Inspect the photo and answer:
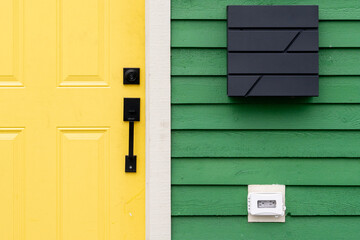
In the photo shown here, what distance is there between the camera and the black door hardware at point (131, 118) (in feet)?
7.00

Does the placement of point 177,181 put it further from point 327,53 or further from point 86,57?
point 327,53

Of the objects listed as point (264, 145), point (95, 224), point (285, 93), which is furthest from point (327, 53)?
point (95, 224)

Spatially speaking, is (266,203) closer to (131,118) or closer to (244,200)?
(244,200)

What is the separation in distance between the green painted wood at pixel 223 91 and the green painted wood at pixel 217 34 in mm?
169

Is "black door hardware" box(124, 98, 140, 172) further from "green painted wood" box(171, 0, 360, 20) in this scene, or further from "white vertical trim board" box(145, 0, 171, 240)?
"green painted wood" box(171, 0, 360, 20)

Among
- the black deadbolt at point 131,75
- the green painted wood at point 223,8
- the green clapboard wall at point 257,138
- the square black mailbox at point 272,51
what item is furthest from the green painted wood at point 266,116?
the green painted wood at point 223,8

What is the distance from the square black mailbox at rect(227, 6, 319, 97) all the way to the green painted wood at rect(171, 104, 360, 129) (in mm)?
128

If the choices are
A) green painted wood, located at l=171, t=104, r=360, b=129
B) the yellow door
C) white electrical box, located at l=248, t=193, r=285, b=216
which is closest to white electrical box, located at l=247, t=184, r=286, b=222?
white electrical box, located at l=248, t=193, r=285, b=216

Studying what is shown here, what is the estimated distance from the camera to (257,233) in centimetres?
207

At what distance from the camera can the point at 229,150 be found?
6.75 ft

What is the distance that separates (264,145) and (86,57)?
1.03 metres

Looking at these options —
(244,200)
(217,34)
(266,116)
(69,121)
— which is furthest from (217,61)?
(69,121)

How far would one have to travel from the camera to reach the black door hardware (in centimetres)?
213

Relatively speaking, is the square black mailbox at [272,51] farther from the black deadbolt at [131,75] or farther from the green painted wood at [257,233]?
the green painted wood at [257,233]
